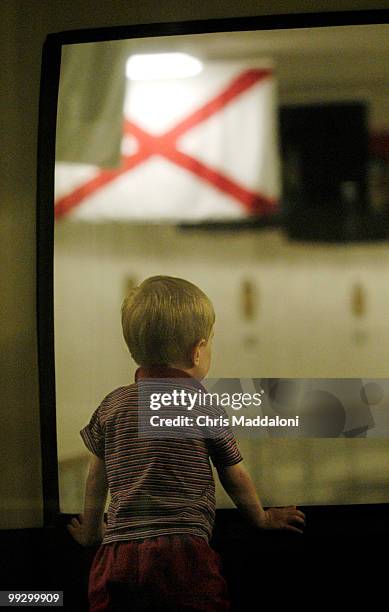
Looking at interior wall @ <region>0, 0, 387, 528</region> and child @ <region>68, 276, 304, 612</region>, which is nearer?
child @ <region>68, 276, 304, 612</region>

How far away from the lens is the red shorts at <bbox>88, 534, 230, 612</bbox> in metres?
1.06

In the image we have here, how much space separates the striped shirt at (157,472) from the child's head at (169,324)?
0.03 meters

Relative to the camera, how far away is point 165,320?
107 centimetres

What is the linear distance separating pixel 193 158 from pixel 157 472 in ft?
1.88

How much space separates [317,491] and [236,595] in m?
0.25

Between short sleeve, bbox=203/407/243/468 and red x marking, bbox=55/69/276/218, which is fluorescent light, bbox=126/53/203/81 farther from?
short sleeve, bbox=203/407/243/468

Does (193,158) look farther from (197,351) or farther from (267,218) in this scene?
(197,351)

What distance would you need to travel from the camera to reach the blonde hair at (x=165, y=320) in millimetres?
1077

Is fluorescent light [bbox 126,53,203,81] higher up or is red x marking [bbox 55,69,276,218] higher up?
fluorescent light [bbox 126,53,203,81]

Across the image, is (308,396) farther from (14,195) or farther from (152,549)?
(14,195)

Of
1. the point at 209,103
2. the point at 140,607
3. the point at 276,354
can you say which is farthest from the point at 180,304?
the point at 140,607

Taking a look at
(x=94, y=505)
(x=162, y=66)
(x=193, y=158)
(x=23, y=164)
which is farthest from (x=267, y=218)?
(x=94, y=505)

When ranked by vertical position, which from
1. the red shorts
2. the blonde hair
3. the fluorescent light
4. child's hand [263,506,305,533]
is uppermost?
the fluorescent light

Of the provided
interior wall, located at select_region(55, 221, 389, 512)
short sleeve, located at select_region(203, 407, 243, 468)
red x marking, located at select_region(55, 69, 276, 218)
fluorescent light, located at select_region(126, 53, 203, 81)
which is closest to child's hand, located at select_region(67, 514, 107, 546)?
interior wall, located at select_region(55, 221, 389, 512)
